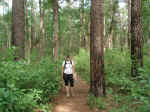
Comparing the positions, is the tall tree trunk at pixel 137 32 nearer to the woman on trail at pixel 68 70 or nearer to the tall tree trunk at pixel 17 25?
the woman on trail at pixel 68 70

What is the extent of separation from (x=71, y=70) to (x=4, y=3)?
1872 inches

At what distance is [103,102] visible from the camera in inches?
231

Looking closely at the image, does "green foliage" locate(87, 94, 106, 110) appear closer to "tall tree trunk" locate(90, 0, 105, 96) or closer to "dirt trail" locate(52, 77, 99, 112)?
"dirt trail" locate(52, 77, 99, 112)

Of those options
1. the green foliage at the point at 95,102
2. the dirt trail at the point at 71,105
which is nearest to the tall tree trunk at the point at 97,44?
the green foliage at the point at 95,102

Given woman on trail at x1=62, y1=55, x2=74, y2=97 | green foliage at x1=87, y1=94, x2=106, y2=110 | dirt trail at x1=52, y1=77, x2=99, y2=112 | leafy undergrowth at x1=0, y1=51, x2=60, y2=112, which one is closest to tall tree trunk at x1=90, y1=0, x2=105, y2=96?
green foliage at x1=87, y1=94, x2=106, y2=110

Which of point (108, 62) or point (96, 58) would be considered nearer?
point (96, 58)

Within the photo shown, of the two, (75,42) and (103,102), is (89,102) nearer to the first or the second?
(103,102)

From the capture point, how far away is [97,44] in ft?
20.5

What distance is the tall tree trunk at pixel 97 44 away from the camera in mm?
6250

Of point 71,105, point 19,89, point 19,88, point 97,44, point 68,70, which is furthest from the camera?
point 68,70

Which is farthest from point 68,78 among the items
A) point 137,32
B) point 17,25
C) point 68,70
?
point 137,32

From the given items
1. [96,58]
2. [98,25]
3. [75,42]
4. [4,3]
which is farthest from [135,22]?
[75,42]

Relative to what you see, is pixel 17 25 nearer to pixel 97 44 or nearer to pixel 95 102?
pixel 97 44

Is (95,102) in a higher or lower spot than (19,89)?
lower
